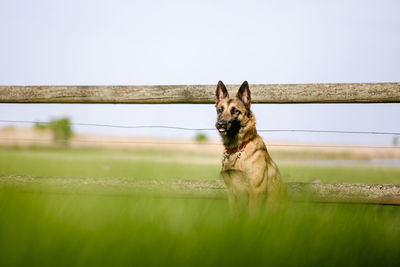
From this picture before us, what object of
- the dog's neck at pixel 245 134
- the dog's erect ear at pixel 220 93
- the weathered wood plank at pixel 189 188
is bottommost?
the weathered wood plank at pixel 189 188

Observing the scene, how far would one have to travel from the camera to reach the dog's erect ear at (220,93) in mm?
3385

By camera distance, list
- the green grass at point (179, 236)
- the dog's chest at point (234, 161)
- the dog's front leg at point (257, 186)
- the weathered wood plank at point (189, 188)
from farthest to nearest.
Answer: the weathered wood plank at point (189, 188), the dog's chest at point (234, 161), the dog's front leg at point (257, 186), the green grass at point (179, 236)

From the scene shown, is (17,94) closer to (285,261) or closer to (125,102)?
(125,102)

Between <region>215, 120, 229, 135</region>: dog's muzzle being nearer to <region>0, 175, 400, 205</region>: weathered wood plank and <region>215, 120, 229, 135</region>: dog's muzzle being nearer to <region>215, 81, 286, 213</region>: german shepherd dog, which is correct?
<region>215, 81, 286, 213</region>: german shepherd dog

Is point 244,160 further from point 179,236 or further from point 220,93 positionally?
point 179,236

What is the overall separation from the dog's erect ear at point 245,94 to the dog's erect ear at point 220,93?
0.40 feet

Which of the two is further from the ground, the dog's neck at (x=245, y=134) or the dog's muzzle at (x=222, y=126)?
the dog's muzzle at (x=222, y=126)

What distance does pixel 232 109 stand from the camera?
10.9 feet

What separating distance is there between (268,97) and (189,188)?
112cm

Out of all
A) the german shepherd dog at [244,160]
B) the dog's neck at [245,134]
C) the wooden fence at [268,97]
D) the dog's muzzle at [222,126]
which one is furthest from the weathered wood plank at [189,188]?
the dog's muzzle at [222,126]

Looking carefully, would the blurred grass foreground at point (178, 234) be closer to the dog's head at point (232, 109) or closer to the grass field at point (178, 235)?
the grass field at point (178, 235)

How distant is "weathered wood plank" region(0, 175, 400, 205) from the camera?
11.1ft

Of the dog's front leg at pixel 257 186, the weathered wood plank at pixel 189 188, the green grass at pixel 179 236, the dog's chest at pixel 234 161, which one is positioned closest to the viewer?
the green grass at pixel 179 236

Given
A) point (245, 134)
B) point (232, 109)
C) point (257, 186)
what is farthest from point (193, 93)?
point (257, 186)
